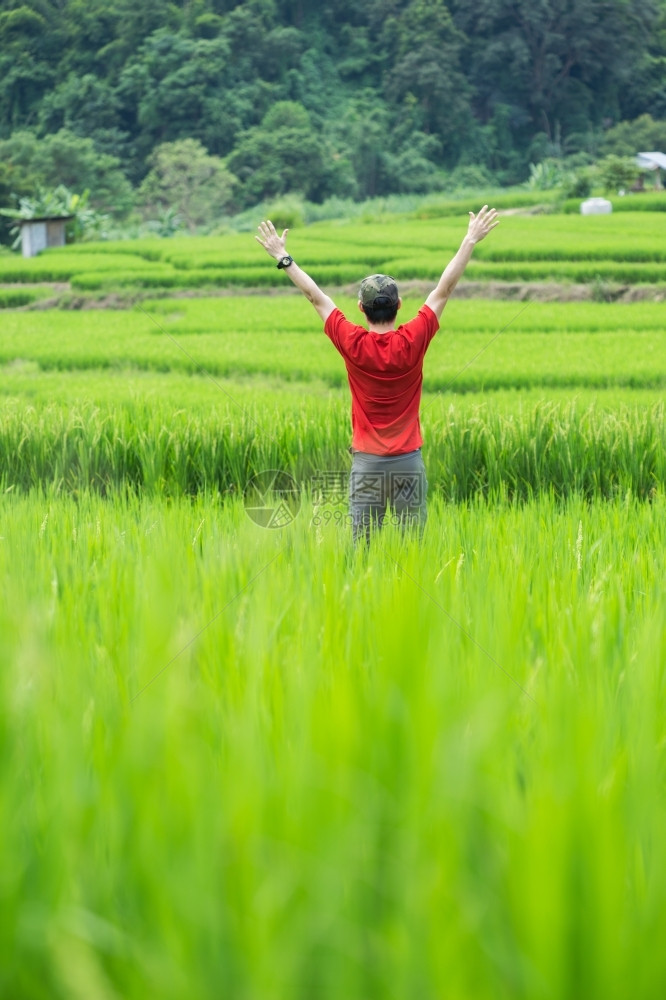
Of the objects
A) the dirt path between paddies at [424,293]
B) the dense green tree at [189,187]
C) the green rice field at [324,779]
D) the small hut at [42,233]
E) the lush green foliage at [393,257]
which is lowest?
the green rice field at [324,779]

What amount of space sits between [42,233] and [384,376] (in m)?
23.5

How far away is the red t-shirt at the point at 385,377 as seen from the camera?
2.87 m

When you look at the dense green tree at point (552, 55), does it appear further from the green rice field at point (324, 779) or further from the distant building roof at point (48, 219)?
the green rice field at point (324, 779)

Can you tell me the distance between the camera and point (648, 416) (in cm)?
498

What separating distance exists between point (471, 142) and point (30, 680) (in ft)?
172

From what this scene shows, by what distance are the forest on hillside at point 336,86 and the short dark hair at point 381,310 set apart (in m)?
37.8

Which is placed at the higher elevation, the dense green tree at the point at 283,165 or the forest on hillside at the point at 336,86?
the forest on hillside at the point at 336,86

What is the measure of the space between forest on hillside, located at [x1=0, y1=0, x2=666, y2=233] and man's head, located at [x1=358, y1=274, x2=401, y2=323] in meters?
37.8

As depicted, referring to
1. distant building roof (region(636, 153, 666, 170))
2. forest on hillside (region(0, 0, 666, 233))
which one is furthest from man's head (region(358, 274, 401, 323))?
forest on hillside (region(0, 0, 666, 233))

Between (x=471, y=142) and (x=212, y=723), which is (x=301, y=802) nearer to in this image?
(x=212, y=723)

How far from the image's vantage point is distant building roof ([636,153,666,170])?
36.6 m

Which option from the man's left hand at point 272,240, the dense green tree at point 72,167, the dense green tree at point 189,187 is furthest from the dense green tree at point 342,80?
the man's left hand at point 272,240

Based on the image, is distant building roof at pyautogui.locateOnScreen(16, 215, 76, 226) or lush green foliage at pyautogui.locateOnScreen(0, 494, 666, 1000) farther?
distant building roof at pyautogui.locateOnScreen(16, 215, 76, 226)

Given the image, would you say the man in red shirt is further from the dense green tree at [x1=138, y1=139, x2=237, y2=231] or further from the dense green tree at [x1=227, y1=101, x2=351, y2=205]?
the dense green tree at [x1=227, y1=101, x2=351, y2=205]
